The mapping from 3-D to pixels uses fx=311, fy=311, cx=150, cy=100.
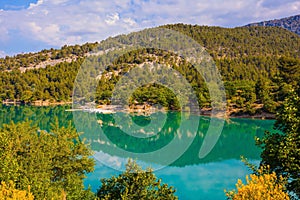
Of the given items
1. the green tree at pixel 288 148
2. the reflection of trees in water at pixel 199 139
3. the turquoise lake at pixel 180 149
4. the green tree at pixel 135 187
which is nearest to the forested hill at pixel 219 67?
the turquoise lake at pixel 180 149

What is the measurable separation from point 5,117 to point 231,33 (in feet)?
297

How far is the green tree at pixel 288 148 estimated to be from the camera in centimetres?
890

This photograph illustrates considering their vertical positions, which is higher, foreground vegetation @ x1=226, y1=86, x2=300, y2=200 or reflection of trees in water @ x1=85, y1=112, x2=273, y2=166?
reflection of trees in water @ x1=85, y1=112, x2=273, y2=166

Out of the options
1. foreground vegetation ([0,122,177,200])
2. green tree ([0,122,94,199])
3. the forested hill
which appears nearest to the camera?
foreground vegetation ([0,122,177,200])

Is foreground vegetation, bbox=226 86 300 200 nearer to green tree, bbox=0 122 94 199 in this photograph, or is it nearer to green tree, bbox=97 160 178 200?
green tree, bbox=97 160 178 200

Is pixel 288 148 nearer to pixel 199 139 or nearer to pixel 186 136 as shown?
pixel 199 139

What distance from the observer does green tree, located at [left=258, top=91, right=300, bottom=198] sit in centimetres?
890

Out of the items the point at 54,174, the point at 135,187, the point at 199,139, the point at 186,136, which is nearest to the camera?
the point at 135,187

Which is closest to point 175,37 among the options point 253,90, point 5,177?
point 253,90

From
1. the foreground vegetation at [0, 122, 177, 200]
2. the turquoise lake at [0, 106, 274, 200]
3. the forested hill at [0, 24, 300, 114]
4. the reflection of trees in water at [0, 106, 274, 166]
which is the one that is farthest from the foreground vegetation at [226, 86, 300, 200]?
the forested hill at [0, 24, 300, 114]

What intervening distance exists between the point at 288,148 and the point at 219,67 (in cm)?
6458

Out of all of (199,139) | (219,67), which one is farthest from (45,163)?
(219,67)

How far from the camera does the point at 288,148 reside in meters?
8.99

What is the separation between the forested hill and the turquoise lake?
5.15 meters
